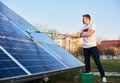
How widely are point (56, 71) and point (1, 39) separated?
73.0 inches

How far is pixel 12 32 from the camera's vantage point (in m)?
8.05

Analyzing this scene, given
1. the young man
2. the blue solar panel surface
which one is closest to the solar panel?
the blue solar panel surface

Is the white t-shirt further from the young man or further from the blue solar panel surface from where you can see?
the blue solar panel surface

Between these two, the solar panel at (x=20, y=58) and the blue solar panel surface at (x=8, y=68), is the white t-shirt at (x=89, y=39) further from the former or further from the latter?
the blue solar panel surface at (x=8, y=68)

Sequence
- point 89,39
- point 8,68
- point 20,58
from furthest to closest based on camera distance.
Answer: point 89,39
point 20,58
point 8,68

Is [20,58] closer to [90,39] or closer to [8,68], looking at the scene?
[8,68]

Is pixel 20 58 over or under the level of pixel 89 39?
under

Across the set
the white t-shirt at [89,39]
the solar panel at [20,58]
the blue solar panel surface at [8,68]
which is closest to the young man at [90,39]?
the white t-shirt at [89,39]

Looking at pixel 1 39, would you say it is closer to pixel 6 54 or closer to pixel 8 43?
pixel 8 43

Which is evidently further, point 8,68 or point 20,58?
point 20,58

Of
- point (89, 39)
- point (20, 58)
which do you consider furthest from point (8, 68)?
point (89, 39)

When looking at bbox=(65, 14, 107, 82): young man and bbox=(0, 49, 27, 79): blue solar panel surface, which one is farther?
bbox=(65, 14, 107, 82): young man

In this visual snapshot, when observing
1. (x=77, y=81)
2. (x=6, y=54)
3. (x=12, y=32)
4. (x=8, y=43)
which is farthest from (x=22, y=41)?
(x=77, y=81)

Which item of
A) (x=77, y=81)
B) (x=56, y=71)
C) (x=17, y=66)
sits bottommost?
(x=77, y=81)
